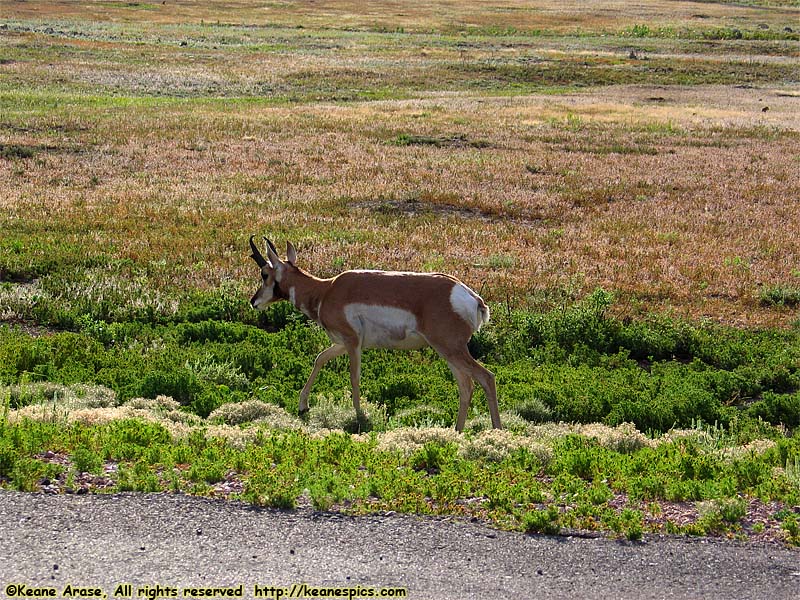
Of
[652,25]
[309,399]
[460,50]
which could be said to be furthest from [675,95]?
[652,25]

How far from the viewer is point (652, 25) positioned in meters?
127

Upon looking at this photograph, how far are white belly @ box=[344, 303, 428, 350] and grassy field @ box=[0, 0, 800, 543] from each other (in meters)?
0.83

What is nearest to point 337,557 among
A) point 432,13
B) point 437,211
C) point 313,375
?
point 313,375

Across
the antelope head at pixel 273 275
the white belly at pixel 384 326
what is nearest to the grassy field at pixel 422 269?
the white belly at pixel 384 326

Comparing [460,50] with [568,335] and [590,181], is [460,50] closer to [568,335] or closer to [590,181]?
[590,181]

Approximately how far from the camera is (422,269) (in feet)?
63.9

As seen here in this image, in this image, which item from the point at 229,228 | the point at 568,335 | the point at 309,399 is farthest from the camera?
the point at 229,228

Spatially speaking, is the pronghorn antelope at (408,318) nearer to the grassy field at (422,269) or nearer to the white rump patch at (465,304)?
the white rump patch at (465,304)

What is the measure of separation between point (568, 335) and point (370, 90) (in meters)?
49.0

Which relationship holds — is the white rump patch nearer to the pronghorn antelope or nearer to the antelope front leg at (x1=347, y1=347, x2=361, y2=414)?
the pronghorn antelope

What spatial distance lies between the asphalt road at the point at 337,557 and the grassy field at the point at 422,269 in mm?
347

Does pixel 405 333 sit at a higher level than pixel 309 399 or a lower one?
higher

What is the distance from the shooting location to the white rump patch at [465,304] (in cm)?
1148

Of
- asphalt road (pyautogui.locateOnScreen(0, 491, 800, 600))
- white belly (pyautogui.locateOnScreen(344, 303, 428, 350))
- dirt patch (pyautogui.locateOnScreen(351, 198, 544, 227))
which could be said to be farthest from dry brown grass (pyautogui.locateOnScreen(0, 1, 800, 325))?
asphalt road (pyautogui.locateOnScreen(0, 491, 800, 600))
